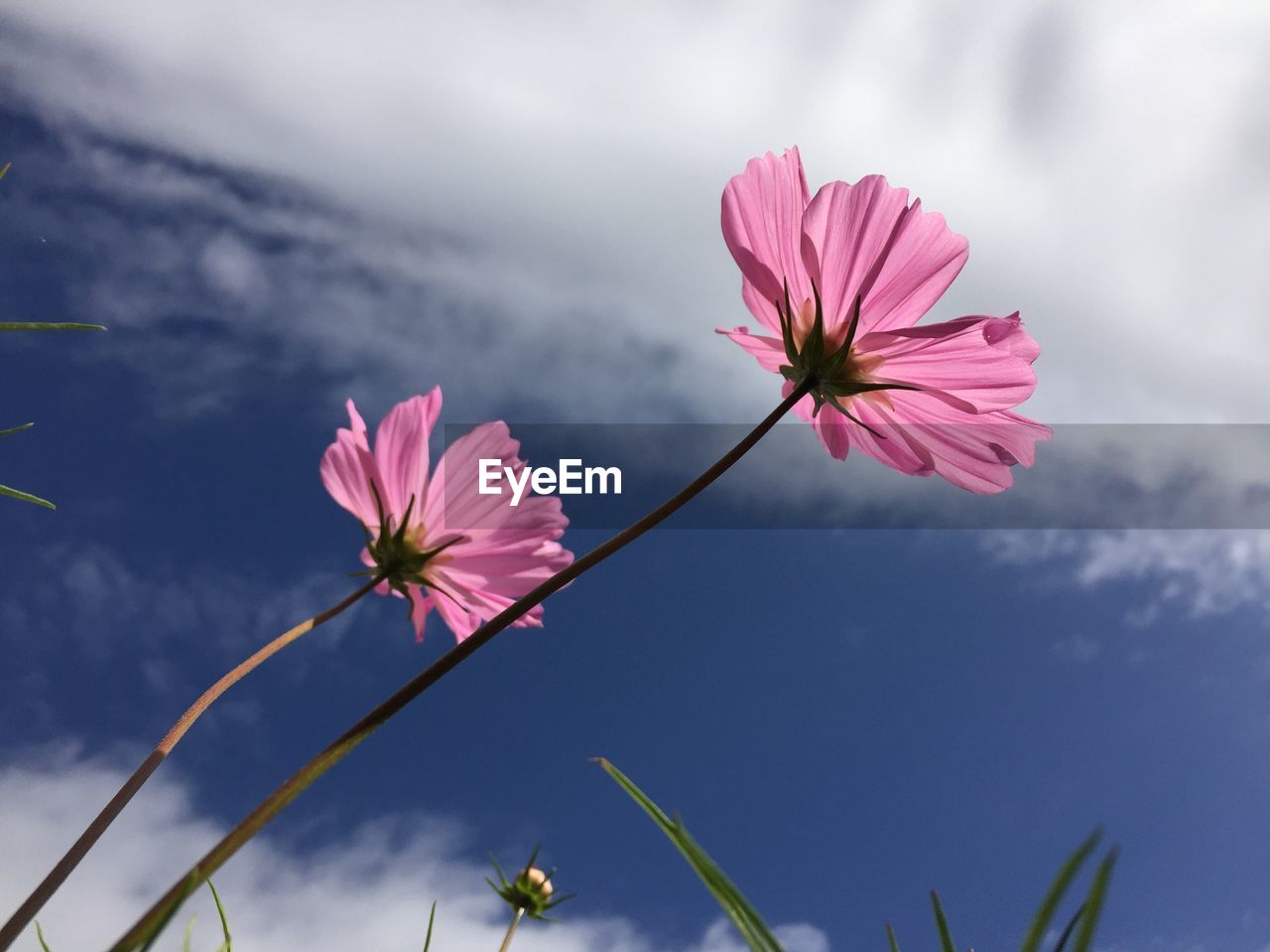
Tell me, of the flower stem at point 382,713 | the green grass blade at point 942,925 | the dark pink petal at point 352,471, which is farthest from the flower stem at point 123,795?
the green grass blade at point 942,925

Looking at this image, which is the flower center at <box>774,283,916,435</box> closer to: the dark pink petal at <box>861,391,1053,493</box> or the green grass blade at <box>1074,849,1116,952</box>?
the dark pink petal at <box>861,391,1053,493</box>

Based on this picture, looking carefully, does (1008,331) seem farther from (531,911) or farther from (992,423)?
(531,911)

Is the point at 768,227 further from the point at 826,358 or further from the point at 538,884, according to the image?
the point at 538,884

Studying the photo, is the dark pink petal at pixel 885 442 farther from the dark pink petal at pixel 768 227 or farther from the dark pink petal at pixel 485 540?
the dark pink petal at pixel 485 540

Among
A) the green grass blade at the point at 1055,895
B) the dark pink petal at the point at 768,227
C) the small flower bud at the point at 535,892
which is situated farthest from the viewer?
the small flower bud at the point at 535,892

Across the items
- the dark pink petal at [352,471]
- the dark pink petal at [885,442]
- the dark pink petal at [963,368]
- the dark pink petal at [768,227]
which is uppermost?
the dark pink petal at [768,227]

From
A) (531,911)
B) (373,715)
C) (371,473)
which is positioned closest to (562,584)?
(373,715)
